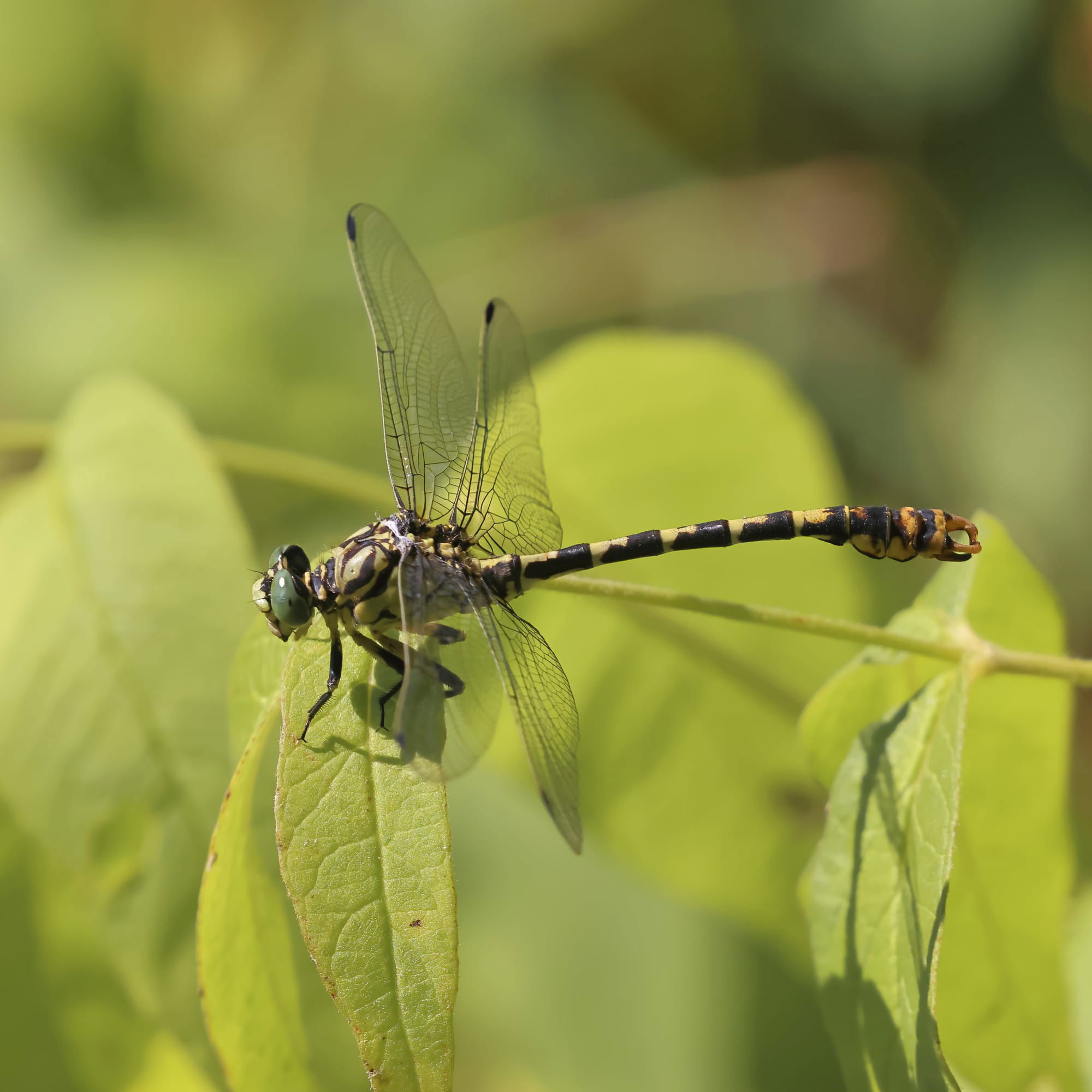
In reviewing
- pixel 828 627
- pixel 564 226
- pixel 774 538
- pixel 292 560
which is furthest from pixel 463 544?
pixel 564 226

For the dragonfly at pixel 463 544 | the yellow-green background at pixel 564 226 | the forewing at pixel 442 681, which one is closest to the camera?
the forewing at pixel 442 681

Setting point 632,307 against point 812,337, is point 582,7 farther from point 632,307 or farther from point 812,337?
point 812,337

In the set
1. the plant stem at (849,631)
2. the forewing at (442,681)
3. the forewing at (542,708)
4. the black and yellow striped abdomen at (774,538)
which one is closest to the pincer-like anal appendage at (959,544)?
the black and yellow striped abdomen at (774,538)

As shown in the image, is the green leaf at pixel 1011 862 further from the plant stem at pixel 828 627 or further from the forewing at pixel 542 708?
the forewing at pixel 542 708

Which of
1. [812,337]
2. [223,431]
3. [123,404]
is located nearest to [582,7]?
[812,337]

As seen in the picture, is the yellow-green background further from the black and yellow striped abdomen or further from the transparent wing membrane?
the transparent wing membrane

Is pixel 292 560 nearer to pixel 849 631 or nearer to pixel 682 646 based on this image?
pixel 682 646

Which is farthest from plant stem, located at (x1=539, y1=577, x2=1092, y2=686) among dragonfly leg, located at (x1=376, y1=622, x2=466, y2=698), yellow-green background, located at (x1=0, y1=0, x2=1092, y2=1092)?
yellow-green background, located at (x1=0, y1=0, x2=1092, y2=1092)
